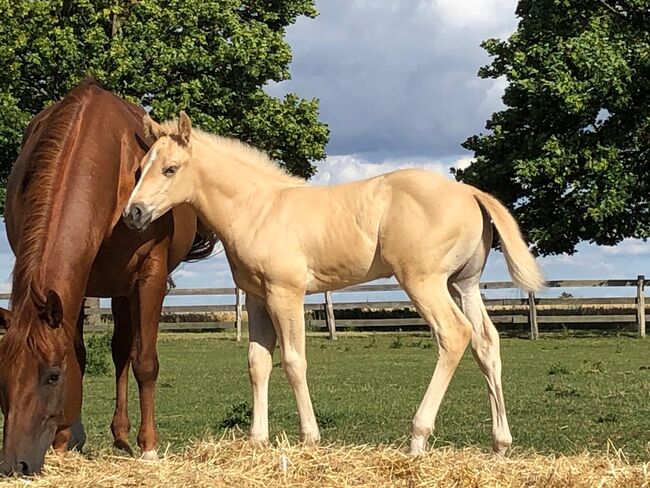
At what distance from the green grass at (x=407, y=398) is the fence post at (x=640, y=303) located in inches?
142

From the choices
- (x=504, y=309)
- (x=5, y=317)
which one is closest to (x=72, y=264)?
(x=5, y=317)

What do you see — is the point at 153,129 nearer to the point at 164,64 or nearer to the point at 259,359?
the point at 259,359

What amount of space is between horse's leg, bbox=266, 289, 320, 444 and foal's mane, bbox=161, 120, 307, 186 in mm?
973

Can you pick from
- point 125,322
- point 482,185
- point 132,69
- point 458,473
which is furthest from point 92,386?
point 482,185

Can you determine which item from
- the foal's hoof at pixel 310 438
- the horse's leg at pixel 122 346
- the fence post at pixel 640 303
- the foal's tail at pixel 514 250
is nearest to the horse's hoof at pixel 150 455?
the horse's leg at pixel 122 346

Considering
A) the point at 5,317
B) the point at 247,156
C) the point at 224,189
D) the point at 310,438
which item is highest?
the point at 247,156

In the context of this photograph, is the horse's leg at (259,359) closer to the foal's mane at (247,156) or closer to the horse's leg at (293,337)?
the horse's leg at (293,337)

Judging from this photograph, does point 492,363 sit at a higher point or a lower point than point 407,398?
higher

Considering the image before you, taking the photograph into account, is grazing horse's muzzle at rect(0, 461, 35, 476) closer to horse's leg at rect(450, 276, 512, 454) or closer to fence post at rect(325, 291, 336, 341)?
horse's leg at rect(450, 276, 512, 454)

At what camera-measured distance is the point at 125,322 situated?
671 centimetres

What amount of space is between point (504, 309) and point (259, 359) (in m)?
20.6

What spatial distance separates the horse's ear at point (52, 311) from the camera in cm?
438

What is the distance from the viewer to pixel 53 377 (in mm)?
4398

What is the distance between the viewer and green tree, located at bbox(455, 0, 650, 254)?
21922 mm
